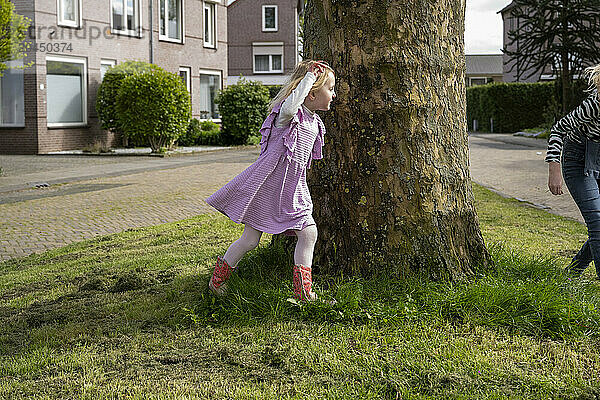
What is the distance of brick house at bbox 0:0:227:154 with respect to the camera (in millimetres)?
20906

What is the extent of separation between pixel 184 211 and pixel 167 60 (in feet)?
63.3

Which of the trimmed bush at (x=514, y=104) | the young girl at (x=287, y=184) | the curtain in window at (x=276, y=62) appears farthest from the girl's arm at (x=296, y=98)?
the curtain in window at (x=276, y=62)

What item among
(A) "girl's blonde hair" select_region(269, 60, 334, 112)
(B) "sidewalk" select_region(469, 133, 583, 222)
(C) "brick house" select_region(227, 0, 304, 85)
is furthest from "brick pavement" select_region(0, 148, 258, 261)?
(C) "brick house" select_region(227, 0, 304, 85)

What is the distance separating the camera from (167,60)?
2767cm

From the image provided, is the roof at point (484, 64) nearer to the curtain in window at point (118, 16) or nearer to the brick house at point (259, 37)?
the brick house at point (259, 37)

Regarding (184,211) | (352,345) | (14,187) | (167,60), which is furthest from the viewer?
(167,60)

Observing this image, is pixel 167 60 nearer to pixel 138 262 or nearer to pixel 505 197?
pixel 505 197

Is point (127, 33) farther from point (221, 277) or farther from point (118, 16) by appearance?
Answer: point (221, 277)

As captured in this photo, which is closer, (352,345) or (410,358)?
(410,358)

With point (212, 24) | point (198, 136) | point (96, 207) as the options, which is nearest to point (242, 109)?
point (198, 136)

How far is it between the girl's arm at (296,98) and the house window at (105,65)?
21034 mm

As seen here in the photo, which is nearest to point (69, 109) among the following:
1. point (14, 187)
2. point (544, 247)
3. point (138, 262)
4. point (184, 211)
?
point (14, 187)

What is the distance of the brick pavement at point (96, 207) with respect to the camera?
25.9ft

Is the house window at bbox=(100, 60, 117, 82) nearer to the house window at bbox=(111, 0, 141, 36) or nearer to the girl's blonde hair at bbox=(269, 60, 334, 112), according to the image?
the house window at bbox=(111, 0, 141, 36)
